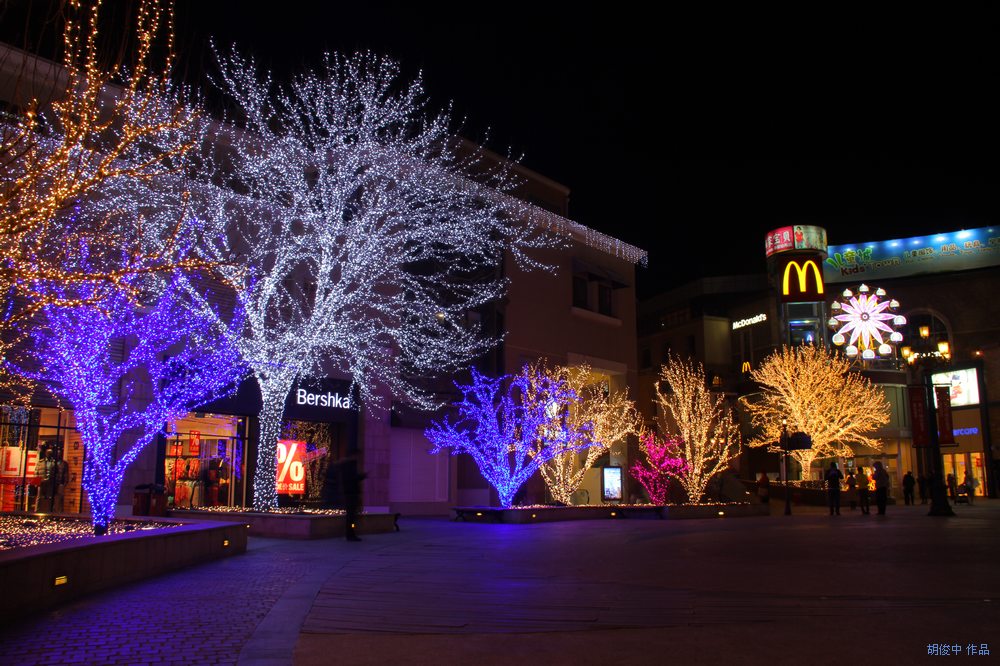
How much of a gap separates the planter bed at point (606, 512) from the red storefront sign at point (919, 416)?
5.71 meters

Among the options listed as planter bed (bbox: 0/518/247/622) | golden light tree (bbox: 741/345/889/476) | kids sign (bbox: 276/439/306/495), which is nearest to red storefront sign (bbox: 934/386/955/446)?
golden light tree (bbox: 741/345/889/476)

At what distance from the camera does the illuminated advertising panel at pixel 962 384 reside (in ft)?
160

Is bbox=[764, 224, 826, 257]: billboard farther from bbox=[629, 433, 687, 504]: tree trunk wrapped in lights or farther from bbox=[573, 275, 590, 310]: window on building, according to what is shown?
bbox=[629, 433, 687, 504]: tree trunk wrapped in lights

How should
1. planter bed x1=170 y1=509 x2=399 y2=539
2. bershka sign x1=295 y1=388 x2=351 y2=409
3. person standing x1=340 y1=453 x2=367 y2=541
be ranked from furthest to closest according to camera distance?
bershka sign x1=295 y1=388 x2=351 y2=409 < planter bed x1=170 y1=509 x2=399 y2=539 < person standing x1=340 y1=453 x2=367 y2=541

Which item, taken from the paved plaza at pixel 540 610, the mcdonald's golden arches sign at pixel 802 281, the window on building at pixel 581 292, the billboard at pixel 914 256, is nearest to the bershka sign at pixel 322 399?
the paved plaza at pixel 540 610

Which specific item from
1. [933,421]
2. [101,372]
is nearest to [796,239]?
[933,421]

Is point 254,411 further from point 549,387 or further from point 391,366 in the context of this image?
point 549,387

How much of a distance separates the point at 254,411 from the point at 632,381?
19.4 metres

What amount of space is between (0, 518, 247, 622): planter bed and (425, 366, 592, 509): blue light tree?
44.0ft

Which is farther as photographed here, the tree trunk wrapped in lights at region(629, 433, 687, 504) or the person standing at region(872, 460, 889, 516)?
the tree trunk wrapped in lights at region(629, 433, 687, 504)

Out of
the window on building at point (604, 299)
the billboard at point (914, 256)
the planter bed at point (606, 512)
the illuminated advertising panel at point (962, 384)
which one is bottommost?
the planter bed at point (606, 512)

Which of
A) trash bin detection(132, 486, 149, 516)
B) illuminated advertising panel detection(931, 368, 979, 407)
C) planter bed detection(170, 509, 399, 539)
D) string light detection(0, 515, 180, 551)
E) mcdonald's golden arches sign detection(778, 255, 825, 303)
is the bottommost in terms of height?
planter bed detection(170, 509, 399, 539)

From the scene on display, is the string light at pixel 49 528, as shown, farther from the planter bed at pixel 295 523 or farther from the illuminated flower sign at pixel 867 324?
the illuminated flower sign at pixel 867 324

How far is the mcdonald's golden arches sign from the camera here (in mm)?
55844
